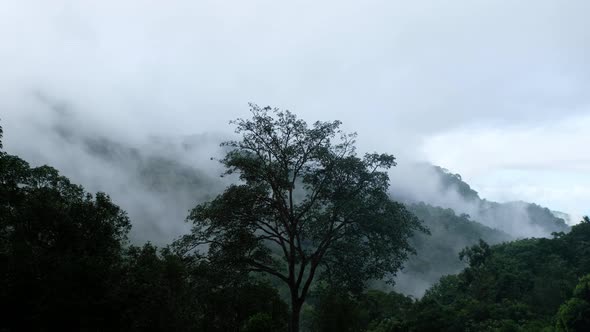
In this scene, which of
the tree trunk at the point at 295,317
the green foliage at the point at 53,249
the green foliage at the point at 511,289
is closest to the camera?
the green foliage at the point at 53,249

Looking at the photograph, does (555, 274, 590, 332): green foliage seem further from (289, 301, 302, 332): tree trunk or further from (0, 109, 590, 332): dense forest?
(289, 301, 302, 332): tree trunk

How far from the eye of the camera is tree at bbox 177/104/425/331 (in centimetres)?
2131

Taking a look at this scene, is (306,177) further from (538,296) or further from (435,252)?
(435,252)

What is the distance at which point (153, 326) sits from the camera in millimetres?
18969

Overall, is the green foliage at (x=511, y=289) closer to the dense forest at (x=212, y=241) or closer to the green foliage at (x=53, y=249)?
the dense forest at (x=212, y=241)

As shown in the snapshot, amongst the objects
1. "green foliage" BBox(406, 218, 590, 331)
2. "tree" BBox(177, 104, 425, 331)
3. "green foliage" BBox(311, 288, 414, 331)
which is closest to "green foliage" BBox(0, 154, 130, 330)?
"tree" BBox(177, 104, 425, 331)

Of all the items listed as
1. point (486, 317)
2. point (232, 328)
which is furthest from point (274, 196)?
point (486, 317)

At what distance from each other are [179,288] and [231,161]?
6687mm

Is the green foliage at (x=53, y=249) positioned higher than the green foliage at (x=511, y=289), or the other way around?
the green foliage at (x=511, y=289)

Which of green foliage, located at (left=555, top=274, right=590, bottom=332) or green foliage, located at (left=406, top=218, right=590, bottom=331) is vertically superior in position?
green foliage, located at (left=406, top=218, right=590, bottom=331)

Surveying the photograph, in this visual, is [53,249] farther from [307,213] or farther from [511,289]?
[511,289]

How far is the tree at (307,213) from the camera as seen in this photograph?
21.3 meters

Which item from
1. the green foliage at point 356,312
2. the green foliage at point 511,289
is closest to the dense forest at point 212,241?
the green foliage at point 356,312

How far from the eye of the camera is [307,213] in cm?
2319
